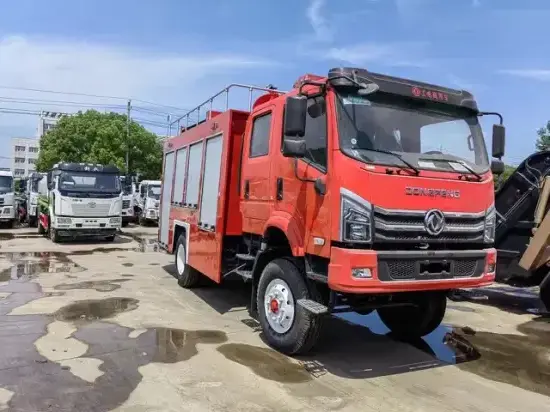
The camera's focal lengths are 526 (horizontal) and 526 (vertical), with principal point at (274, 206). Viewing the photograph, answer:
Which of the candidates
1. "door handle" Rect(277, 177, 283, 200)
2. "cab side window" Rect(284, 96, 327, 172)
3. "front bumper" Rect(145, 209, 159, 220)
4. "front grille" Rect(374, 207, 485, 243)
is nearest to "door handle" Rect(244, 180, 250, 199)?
"door handle" Rect(277, 177, 283, 200)

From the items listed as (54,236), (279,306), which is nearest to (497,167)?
(279,306)

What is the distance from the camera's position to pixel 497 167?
570 cm

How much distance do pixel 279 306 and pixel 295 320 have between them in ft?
1.05

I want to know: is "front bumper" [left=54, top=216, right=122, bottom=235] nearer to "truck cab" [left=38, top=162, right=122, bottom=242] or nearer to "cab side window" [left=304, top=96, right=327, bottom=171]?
"truck cab" [left=38, top=162, right=122, bottom=242]

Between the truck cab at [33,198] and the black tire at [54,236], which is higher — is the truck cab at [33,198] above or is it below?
above

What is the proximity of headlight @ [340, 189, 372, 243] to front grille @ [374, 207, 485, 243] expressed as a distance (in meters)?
0.08

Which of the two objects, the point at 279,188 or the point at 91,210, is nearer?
the point at 279,188

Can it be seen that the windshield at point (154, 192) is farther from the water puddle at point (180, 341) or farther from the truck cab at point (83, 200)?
the water puddle at point (180, 341)

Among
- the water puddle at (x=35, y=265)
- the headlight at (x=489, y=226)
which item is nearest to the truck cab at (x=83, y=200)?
the water puddle at (x=35, y=265)

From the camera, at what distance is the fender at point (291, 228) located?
5.26m

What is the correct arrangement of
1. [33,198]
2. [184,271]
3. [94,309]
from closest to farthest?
1. [94,309]
2. [184,271]
3. [33,198]

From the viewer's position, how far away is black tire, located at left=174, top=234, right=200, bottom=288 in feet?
29.5

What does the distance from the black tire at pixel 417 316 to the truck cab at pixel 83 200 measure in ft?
37.6

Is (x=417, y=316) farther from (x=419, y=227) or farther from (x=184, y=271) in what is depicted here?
(x=184, y=271)
